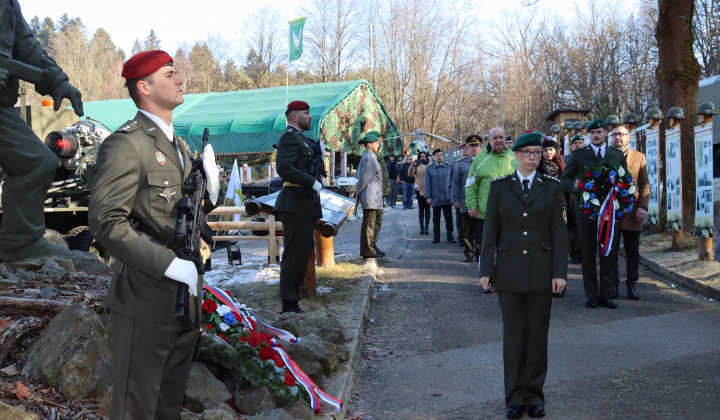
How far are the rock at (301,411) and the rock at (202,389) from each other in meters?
0.42

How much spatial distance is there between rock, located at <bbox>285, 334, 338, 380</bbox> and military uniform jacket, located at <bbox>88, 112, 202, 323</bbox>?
2.59 metres

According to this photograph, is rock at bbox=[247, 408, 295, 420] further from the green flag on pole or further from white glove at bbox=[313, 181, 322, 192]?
the green flag on pole

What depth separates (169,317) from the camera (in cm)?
311

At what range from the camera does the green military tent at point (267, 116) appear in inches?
1432

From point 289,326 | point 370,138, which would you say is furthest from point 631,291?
point 370,138

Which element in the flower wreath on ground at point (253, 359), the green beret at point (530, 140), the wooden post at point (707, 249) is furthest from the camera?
the wooden post at point (707, 249)

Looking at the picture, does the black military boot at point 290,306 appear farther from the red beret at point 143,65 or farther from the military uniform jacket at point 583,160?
the red beret at point 143,65

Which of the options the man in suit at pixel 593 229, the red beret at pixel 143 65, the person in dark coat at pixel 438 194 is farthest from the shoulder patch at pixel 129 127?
the person in dark coat at pixel 438 194

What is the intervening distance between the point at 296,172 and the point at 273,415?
3.59 metres

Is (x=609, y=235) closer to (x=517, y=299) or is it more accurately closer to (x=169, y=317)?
(x=517, y=299)

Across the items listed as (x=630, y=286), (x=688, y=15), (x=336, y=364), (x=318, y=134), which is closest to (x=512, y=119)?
(x=318, y=134)

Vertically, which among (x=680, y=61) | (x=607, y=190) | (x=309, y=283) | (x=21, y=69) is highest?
(x=680, y=61)

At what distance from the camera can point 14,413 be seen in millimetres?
3799

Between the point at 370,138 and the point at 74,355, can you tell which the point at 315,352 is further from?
the point at 370,138
